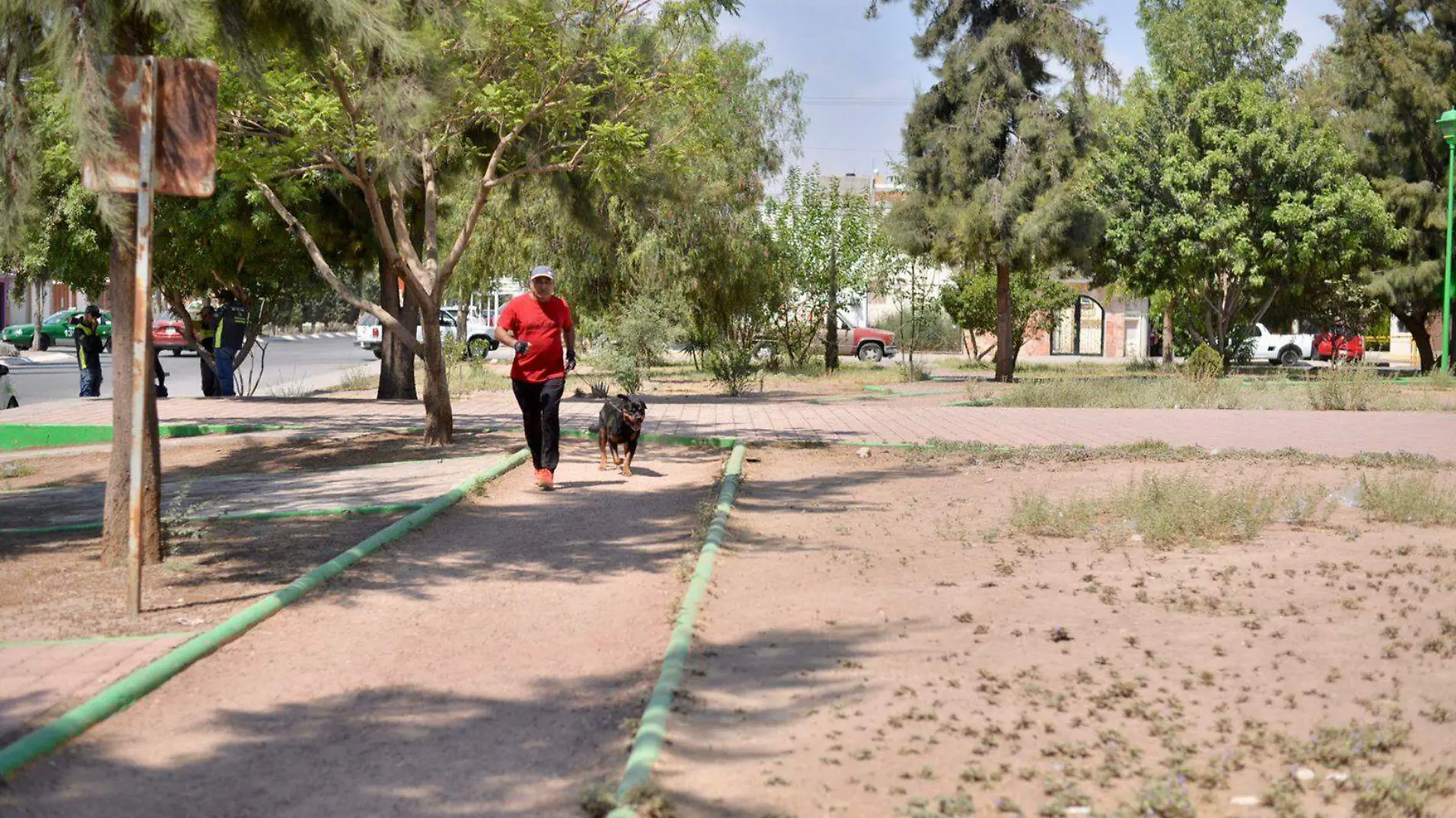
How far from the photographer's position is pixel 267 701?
5.67 metres

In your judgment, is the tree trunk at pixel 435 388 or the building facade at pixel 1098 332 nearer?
the tree trunk at pixel 435 388

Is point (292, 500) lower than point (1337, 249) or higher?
lower

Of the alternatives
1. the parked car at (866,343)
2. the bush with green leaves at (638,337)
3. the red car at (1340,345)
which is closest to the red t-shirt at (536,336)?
the bush with green leaves at (638,337)

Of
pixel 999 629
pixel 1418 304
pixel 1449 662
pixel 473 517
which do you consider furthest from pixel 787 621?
pixel 1418 304

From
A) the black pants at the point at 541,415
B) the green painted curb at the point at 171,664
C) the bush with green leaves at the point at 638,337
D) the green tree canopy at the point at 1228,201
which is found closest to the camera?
the green painted curb at the point at 171,664

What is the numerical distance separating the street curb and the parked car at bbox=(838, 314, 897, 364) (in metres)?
35.0

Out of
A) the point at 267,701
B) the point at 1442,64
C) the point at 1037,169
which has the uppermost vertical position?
the point at 1442,64

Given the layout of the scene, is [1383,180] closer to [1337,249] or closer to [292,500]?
[1337,249]

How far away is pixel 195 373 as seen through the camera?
37.7 metres

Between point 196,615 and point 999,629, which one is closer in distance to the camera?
point 999,629

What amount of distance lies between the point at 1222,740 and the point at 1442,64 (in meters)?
37.5

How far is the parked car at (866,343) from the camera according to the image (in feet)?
167

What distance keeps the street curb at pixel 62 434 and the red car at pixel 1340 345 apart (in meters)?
36.4

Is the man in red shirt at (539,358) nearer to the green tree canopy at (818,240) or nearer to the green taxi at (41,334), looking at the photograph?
the green tree canopy at (818,240)
